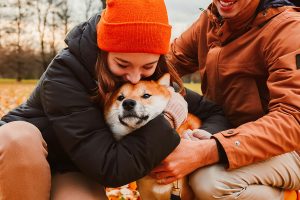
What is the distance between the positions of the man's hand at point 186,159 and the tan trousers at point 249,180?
8 cm

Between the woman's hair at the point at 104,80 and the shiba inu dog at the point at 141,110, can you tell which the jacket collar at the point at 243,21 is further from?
the woman's hair at the point at 104,80

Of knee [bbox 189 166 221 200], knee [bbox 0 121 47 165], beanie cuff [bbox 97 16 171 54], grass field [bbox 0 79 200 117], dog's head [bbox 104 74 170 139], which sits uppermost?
beanie cuff [bbox 97 16 171 54]

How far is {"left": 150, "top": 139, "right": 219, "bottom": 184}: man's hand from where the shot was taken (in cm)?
231

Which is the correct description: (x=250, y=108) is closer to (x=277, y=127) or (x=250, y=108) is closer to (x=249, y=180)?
(x=277, y=127)

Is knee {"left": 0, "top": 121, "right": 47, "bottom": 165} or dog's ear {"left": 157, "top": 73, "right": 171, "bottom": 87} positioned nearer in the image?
knee {"left": 0, "top": 121, "right": 47, "bottom": 165}

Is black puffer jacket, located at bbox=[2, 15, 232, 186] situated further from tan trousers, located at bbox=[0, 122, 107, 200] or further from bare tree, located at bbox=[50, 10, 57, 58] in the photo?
bare tree, located at bbox=[50, 10, 57, 58]

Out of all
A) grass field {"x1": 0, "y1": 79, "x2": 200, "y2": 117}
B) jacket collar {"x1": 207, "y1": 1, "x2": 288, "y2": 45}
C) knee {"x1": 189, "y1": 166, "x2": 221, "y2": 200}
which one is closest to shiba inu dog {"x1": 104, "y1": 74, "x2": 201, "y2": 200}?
knee {"x1": 189, "y1": 166, "x2": 221, "y2": 200}

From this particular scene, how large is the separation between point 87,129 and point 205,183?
743mm

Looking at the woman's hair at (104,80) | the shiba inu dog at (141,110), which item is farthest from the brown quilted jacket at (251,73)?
the woman's hair at (104,80)

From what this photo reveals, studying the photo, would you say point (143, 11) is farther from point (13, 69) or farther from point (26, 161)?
point (13, 69)

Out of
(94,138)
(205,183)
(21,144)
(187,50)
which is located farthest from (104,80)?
(187,50)

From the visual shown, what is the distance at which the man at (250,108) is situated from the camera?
232cm

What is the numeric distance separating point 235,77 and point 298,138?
0.63m

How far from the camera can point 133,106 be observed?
7.06 feet
